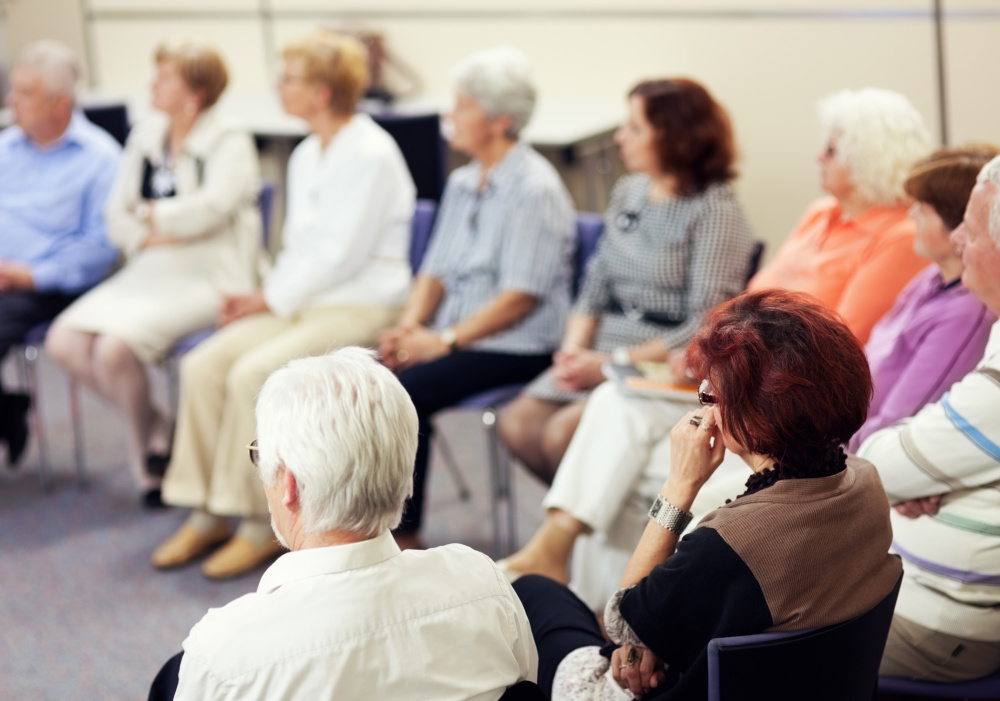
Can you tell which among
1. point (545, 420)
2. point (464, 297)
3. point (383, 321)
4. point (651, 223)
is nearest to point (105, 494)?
point (383, 321)

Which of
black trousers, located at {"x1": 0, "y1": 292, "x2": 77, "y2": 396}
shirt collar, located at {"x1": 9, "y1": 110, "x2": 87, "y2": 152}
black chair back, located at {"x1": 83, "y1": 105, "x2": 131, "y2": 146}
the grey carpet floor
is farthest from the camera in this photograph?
black chair back, located at {"x1": 83, "y1": 105, "x2": 131, "y2": 146}

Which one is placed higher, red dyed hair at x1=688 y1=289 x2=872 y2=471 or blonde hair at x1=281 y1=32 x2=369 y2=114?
blonde hair at x1=281 y1=32 x2=369 y2=114

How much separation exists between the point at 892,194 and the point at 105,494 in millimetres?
2607

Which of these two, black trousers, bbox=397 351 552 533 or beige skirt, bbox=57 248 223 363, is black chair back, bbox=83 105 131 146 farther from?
black trousers, bbox=397 351 552 533

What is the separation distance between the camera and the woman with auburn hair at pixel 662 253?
2.71 meters

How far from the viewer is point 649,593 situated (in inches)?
55.6

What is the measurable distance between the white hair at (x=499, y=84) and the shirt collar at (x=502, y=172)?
7 cm

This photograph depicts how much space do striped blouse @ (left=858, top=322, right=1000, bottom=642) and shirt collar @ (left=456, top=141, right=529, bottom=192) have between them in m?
1.51

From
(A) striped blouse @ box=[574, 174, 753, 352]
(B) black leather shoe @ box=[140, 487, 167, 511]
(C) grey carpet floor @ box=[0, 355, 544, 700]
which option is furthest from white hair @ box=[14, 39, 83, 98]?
(A) striped blouse @ box=[574, 174, 753, 352]

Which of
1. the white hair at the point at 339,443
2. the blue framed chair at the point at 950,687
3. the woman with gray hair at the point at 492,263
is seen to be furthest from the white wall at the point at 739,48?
the white hair at the point at 339,443

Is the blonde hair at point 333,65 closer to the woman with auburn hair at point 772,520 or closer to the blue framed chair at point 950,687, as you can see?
the woman with auburn hair at point 772,520

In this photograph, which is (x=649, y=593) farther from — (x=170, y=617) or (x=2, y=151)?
(x=2, y=151)

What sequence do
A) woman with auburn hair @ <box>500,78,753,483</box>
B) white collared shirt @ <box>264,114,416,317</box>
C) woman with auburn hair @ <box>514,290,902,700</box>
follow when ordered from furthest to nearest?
white collared shirt @ <box>264,114,416,317</box> → woman with auburn hair @ <box>500,78,753,483</box> → woman with auburn hair @ <box>514,290,902,700</box>

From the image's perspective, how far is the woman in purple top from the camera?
1.97 meters
